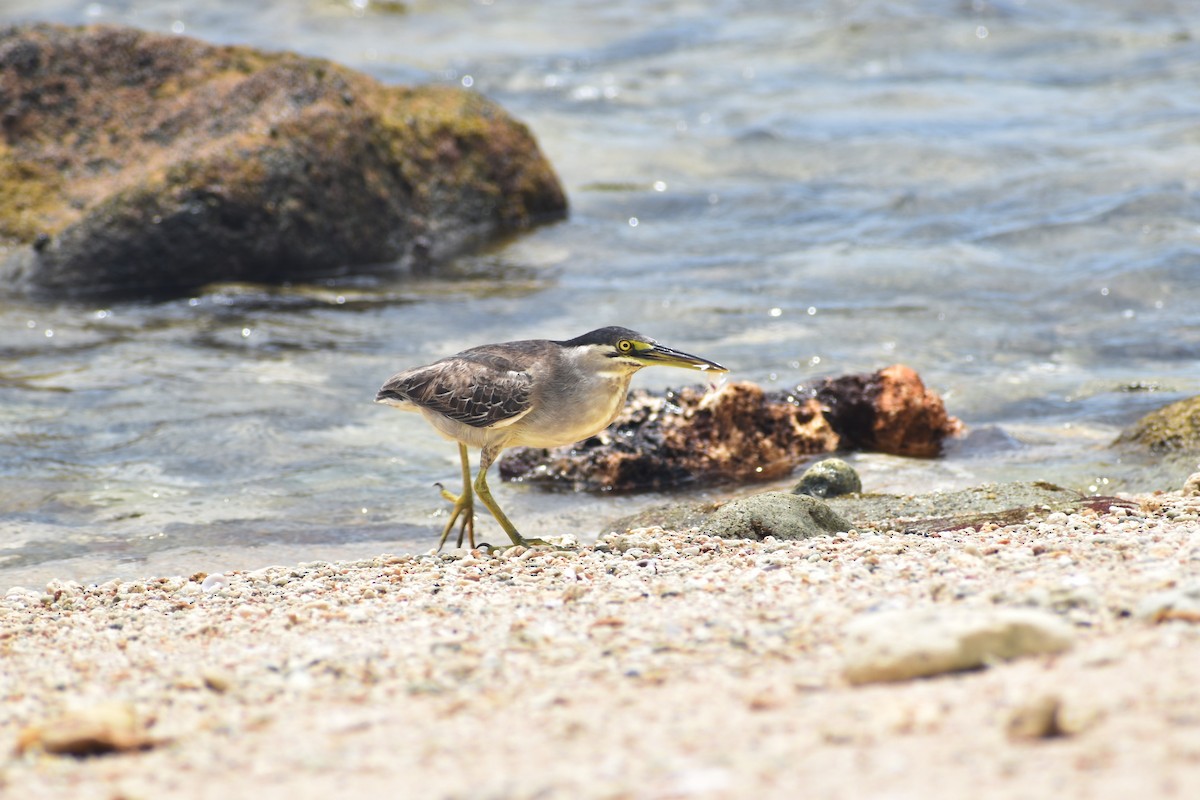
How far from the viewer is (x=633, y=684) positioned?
141 inches

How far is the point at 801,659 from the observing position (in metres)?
3.65

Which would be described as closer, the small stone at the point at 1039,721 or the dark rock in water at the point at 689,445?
the small stone at the point at 1039,721

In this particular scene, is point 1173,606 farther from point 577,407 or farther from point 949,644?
point 577,407

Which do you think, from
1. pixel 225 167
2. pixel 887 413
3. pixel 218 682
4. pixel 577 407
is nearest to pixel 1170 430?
pixel 887 413

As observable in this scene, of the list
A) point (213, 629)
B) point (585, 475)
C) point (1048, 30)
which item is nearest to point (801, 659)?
point (213, 629)

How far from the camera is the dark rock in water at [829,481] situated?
22.9ft

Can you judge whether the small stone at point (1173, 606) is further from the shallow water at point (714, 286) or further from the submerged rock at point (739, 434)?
the submerged rock at point (739, 434)

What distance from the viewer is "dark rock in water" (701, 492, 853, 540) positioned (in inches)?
228

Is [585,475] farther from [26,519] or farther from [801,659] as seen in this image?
[801,659]

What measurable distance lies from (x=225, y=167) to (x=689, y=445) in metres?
5.60

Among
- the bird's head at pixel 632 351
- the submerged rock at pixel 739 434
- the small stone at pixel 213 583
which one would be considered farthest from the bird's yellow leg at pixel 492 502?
the submerged rock at pixel 739 434

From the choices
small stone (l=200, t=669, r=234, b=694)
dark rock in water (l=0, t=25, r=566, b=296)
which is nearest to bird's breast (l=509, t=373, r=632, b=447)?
small stone (l=200, t=669, r=234, b=694)

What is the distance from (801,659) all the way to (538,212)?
424 inches

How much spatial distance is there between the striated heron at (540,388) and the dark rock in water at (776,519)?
2.04 ft
